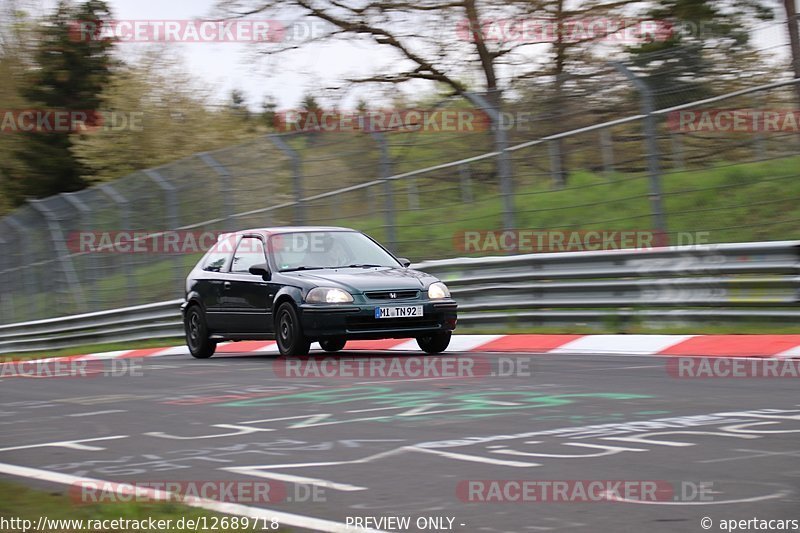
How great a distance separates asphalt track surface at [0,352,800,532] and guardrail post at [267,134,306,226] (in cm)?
728

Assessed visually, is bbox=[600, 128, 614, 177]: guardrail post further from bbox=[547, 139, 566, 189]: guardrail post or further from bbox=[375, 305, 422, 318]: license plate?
bbox=[375, 305, 422, 318]: license plate

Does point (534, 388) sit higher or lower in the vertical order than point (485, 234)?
lower

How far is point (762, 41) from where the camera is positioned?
13.1m

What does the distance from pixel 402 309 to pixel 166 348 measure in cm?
718

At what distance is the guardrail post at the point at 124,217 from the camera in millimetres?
21625

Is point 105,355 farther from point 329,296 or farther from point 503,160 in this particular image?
point 329,296

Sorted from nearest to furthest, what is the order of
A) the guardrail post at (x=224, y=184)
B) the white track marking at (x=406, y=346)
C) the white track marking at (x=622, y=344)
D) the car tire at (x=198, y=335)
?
the white track marking at (x=622, y=344) → the white track marking at (x=406, y=346) → the car tire at (x=198, y=335) → the guardrail post at (x=224, y=184)

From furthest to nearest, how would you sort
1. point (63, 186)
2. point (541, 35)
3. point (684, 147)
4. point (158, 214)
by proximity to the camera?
1. point (63, 186)
2. point (541, 35)
3. point (158, 214)
4. point (684, 147)

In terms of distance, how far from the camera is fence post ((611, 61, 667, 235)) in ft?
43.0

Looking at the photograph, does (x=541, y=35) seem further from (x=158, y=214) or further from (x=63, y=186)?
(x=63, y=186)

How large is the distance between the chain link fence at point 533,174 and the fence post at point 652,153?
1cm

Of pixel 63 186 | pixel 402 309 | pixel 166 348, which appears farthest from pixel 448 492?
pixel 63 186

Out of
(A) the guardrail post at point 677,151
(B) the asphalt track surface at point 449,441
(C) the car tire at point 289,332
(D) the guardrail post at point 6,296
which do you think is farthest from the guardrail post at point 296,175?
(D) the guardrail post at point 6,296

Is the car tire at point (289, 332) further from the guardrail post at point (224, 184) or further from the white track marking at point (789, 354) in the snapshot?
the guardrail post at point (224, 184)
